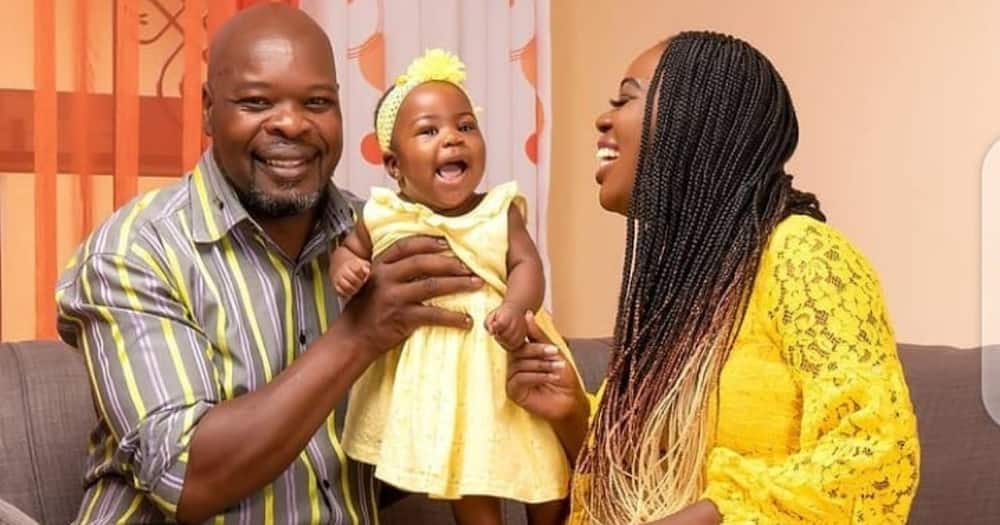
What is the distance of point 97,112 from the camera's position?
9.72 feet

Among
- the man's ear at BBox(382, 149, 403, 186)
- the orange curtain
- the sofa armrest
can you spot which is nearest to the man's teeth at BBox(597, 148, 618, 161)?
the man's ear at BBox(382, 149, 403, 186)

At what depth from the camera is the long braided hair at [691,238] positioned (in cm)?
176

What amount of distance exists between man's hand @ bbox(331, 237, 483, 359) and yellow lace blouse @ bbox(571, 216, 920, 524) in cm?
44

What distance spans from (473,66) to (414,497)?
136 centimetres

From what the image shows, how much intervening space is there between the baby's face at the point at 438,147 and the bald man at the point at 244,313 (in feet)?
0.28

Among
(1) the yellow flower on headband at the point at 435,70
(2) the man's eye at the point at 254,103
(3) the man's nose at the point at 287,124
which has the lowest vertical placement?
(3) the man's nose at the point at 287,124

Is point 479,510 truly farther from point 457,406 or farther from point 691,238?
point 691,238

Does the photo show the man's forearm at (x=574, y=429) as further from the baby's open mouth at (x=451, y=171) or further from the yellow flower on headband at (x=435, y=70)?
the yellow flower on headband at (x=435, y=70)

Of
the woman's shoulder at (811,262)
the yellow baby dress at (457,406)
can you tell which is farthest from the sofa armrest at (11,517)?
the woman's shoulder at (811,262)

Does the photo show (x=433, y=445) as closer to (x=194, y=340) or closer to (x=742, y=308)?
(x=194, y=340)

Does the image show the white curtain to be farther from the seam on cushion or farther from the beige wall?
the seam on cushion

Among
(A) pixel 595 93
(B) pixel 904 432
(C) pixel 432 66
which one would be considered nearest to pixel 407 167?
(C) pixel 432 66

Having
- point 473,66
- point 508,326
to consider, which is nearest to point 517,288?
point 508,326

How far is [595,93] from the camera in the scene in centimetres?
371
